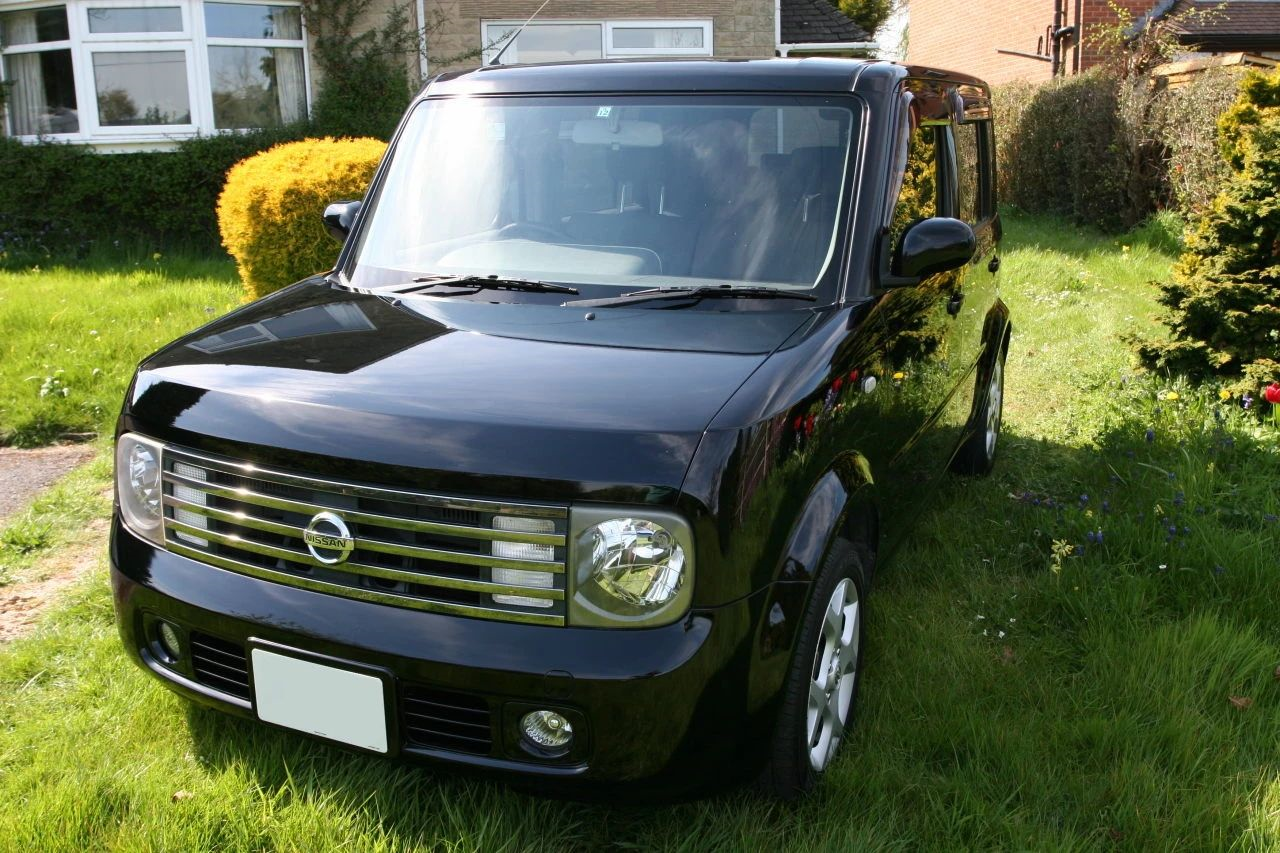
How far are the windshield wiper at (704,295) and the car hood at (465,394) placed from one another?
0.07m

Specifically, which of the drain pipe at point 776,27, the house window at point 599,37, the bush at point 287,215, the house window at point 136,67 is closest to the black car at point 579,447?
the bush at point 287,215

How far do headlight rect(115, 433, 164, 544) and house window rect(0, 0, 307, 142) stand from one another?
1138 centimetres

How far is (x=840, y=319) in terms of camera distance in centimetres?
283

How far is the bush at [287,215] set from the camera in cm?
807

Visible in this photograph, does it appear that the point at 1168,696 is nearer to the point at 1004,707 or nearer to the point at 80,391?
the point at 1004,707

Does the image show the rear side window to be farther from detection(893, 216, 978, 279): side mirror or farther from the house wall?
the house wall

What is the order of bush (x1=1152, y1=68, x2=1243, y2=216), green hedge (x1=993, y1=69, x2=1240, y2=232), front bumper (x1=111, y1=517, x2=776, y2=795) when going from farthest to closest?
green hedge (x1=993, y1=69, x2=1240, y2=232), bush (x1=1152, y1=68, x2=1243, y2=216), front bumper (x1=111, y1=517, x2=776, y2=795)

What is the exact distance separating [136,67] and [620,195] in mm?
11812

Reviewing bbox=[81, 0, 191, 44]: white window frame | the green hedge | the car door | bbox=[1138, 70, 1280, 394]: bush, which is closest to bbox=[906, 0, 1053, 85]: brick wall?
the green hedge

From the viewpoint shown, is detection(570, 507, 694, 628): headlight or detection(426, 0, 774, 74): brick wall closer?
detection(570, 507, 694, 628): headlight

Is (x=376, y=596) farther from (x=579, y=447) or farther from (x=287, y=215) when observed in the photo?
(x=287, y=215)

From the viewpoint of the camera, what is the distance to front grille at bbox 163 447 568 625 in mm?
2215

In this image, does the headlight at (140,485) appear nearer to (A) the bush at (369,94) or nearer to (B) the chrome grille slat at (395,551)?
(B) the chrome grille slat at (395,551)

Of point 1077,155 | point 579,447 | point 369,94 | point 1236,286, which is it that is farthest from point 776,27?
point 579,447
